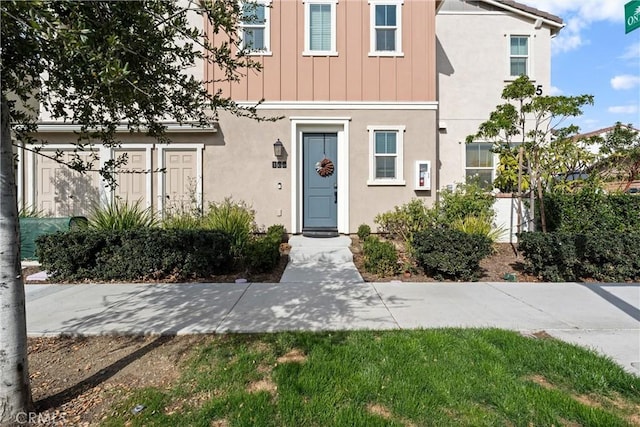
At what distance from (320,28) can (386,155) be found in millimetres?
3875

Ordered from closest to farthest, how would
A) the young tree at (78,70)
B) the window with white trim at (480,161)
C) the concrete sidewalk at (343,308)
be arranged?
1. the young tree at (78,70)
2. the concrete sidewalk at (343,308)
3. the window with white trim at (480,161)

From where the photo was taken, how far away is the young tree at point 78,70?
1742 mm

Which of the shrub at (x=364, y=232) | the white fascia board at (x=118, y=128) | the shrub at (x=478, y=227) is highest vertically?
the white fascia board at (x=118, y=128)

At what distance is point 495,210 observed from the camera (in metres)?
8.55

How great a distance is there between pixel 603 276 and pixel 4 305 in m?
7.90

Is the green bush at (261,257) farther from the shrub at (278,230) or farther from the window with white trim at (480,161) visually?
the window with white trim at (480,161)

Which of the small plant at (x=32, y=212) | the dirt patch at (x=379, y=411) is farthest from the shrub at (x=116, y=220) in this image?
the dirt patch at (x=379, y=411)

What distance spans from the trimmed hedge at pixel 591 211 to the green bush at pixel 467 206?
1.25 meters

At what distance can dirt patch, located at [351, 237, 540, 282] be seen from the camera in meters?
5.98

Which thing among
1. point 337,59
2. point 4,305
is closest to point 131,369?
point 4,305

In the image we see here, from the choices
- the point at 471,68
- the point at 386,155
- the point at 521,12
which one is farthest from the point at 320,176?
the point at 521,12

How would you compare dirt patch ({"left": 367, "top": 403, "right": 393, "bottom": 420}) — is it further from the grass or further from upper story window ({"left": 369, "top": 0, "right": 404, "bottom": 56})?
upper story window ({"left": 369, "top": 0, "right": 404, "bottom": 56})

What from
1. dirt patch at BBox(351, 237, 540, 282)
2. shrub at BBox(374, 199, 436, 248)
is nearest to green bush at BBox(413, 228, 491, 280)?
dirt patch at BBox(351, 237, 540, 282)

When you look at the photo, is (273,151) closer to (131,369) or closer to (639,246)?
(131,369)
